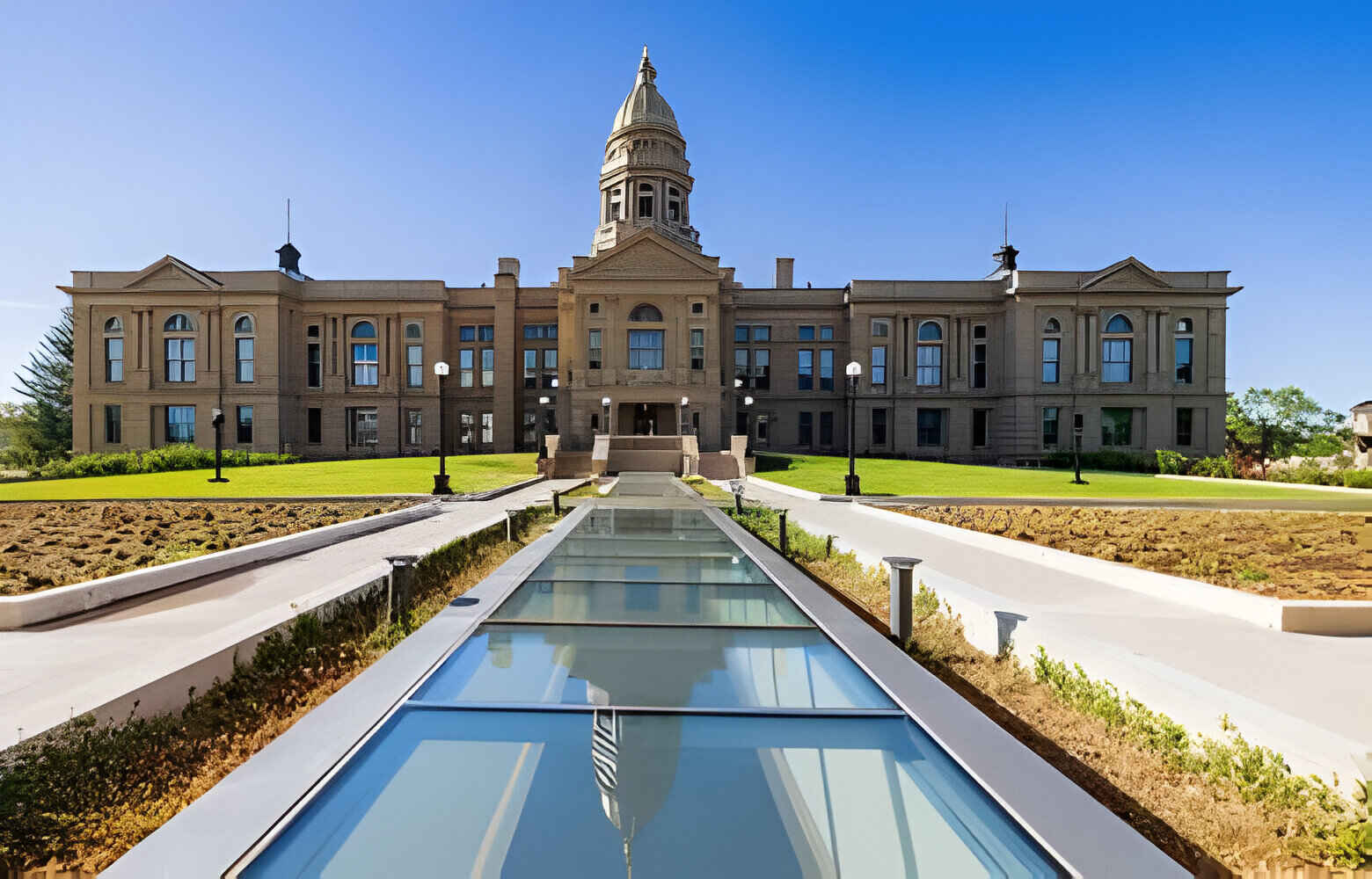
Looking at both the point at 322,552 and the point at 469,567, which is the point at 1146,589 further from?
the point at 322,552

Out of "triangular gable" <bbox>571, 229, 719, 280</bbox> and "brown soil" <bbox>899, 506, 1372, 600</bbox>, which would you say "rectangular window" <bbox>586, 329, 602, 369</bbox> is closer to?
"triangular gable" <bbox>571, 229, 719, 280</bbox>

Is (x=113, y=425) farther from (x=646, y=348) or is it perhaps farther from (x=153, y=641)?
(x=153, y=641)

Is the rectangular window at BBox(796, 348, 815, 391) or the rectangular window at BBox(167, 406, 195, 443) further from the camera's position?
the rectangular window at BBox(796, 348, 815, 391)

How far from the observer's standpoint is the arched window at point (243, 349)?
4762cm

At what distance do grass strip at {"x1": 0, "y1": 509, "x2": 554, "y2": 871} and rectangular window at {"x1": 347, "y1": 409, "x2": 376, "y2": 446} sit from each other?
1904 inches

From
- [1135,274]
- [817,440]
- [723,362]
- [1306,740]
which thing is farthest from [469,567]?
[1135,274]

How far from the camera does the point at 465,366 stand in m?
52.8

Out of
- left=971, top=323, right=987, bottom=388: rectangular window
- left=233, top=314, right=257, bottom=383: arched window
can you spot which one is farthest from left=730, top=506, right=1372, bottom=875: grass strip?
left=233, top=314, right=257, bottom=383: arched window

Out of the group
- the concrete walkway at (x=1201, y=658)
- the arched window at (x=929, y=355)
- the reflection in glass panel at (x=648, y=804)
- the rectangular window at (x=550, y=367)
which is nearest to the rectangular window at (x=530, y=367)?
the rectangular window at (x=550, y=367)

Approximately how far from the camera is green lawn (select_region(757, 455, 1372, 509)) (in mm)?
23531

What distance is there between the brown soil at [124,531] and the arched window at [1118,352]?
160 feet

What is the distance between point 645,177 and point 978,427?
34.1 meters

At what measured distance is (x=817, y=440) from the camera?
5262 cm

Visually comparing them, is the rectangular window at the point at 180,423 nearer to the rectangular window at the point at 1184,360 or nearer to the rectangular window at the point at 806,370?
the rectangular window at the point at 806,370
